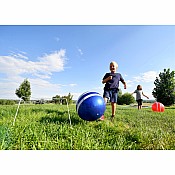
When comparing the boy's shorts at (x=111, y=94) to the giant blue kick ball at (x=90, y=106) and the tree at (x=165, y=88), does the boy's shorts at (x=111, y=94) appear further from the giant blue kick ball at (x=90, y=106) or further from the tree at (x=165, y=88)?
the tree at (x=165, y=88)

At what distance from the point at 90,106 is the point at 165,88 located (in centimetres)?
2337

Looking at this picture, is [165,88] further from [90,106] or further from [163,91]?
[90,106]

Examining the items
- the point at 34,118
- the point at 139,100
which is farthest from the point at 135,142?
the point at 139,100

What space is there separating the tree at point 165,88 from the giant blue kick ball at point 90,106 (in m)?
22.0

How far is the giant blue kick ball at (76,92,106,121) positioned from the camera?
454 centimetres

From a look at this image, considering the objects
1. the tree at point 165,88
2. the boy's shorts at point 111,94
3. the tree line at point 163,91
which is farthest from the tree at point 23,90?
the boy's shorts at point 111,94

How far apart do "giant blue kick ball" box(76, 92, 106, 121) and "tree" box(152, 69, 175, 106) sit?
22.0m

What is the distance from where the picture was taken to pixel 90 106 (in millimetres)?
4531

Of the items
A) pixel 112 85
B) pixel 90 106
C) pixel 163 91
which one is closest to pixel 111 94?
pixel 112 85

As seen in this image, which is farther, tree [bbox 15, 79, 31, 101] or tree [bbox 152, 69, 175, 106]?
tree [bbox 15, 79, 31, 101]

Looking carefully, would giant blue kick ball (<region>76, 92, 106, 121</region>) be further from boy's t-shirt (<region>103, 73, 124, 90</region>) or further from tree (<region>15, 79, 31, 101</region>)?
tree (<region>15, 79, 31, 101</region>)

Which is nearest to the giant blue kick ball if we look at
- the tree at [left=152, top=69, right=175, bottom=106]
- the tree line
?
the tree line
